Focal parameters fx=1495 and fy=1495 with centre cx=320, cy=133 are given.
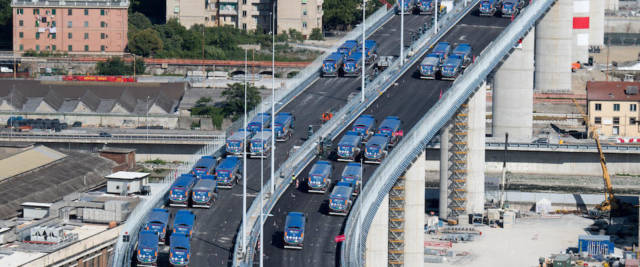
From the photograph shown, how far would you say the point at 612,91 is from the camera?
19688 cm

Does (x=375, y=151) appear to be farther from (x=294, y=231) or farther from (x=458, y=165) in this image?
(x=458, y=165)

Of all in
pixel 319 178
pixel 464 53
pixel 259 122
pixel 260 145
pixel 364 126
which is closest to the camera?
pixel 319 178

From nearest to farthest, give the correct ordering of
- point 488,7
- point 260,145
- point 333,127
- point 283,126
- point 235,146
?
point 260,145, point 235,146, point 283,126, point 333,127, point 488,7

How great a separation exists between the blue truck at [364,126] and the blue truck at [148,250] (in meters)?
31.2

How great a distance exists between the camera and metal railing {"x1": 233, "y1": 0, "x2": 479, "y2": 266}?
359 ft

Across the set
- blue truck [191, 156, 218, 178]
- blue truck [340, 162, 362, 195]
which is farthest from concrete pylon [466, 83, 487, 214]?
blue truck [191, 156, 218, 178]

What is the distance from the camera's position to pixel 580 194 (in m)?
174

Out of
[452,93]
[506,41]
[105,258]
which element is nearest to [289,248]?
[105,258]

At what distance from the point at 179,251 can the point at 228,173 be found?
56.2 feet

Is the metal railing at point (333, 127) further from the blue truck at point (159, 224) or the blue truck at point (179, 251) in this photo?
the blue truck at point (159, 224)

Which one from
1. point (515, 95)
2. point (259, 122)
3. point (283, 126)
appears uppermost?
point (515, 95)


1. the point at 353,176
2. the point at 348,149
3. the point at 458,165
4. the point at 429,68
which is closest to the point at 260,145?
the point at 348,149

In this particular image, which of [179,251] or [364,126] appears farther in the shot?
[364,126]

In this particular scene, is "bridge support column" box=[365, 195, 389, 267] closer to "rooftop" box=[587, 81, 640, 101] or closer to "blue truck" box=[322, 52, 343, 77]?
"blue truck" box=[322, 52, 343, 77]
